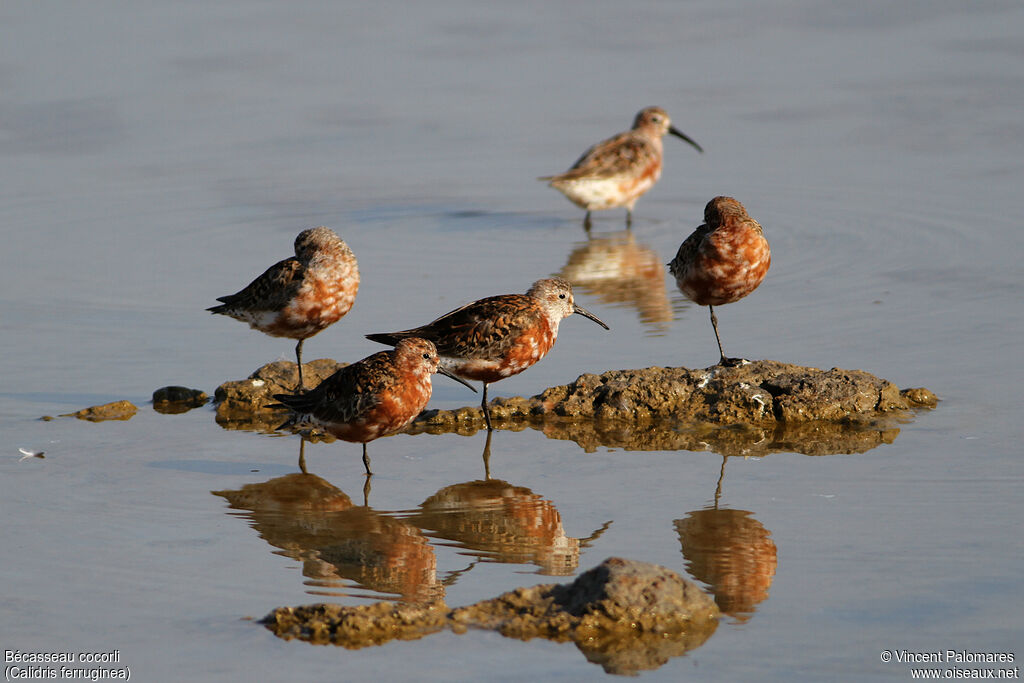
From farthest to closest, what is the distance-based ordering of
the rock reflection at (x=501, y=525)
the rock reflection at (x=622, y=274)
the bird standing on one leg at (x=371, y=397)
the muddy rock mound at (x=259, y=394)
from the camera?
1. the rock reflection at (x=622, y=274)
2. the muddy rock mound at (x=259, y=394)
3. the bird standing on one leg at (x=371, y=397)
4. the rock reflection at (x=501, y=525)

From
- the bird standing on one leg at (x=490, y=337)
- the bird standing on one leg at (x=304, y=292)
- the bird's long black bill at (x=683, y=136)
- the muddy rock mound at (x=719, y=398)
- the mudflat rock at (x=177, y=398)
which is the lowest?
the mudflat rock at (x=177, y=398)

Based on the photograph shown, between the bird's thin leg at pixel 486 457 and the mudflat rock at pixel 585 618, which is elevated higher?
the bird's thin leg at pixel 486 457

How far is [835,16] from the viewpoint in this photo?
24.2 m

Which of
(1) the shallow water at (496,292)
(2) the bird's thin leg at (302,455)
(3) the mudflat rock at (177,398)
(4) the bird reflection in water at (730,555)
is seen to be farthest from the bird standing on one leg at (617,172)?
(4) the bird reflection in water at (730,555)

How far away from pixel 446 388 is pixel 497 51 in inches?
489

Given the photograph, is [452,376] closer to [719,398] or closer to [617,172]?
[719,398]

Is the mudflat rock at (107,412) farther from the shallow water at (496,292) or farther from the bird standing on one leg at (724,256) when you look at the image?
the bird standing on one leg at (724,256)

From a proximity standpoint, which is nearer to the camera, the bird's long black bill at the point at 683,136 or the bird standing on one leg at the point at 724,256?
the bird standing on one leg at the point at 724,256

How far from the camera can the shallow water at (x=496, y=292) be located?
727 cm

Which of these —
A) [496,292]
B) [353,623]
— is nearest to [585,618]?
[353,623]

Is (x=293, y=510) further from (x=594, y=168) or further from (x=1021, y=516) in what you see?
(x=594, y=168)

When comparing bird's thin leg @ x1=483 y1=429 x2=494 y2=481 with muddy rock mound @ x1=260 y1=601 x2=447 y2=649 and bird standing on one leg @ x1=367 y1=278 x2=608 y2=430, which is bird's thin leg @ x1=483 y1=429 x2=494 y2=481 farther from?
muddy rock mound @ x1=260 y1=601 x2=447 y2=649

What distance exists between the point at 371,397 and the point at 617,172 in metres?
9.06

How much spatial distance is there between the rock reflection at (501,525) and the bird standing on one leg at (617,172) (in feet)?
28.2
